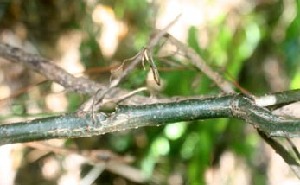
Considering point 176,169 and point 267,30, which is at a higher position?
point 267,30

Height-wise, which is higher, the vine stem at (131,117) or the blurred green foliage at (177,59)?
the blurred green foliage at (177,59)

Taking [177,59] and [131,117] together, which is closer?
[131,117]

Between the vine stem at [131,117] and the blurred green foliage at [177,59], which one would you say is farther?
the blurred green foliage at [177,59]

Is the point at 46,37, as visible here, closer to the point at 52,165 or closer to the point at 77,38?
the point at 77,38

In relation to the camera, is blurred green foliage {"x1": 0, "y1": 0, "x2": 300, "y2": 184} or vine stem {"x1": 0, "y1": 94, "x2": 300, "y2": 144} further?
blurred green foliage {"x1": 0, "y1": 0, "x2": 300, "y2": 184}

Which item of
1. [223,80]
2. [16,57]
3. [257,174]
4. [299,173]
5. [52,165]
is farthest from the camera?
[257,174]

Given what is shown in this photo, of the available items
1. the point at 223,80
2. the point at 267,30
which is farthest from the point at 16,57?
the point at 267,30

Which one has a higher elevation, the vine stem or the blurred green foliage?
the blurred green foliage

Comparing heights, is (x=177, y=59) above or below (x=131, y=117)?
above
